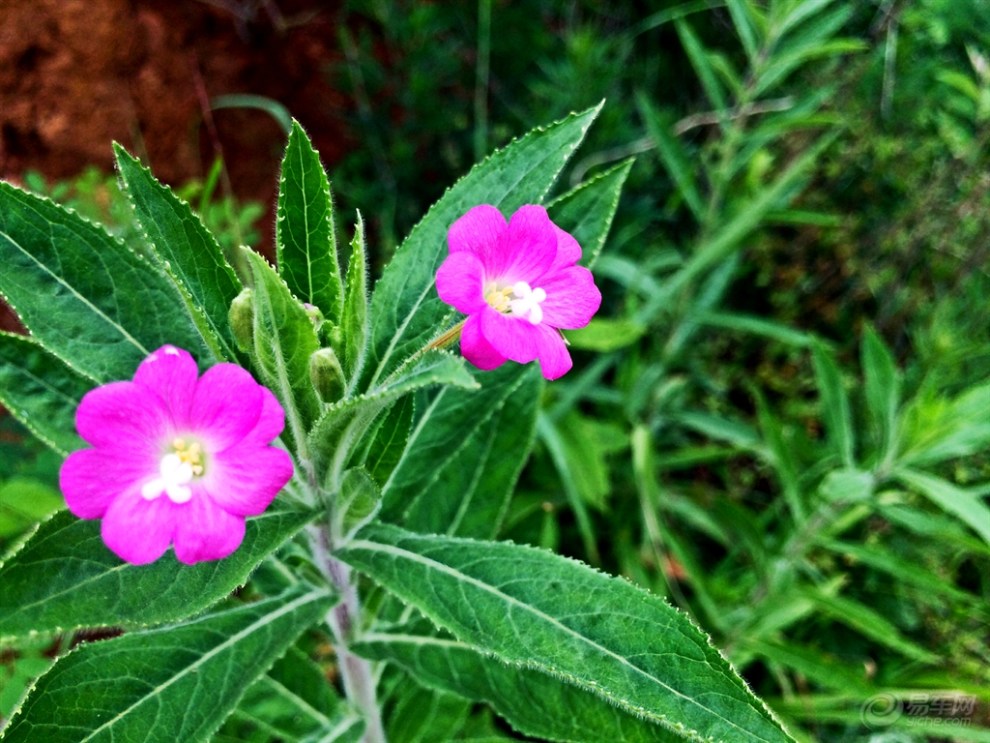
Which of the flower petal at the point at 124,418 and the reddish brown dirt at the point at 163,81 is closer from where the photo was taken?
the flower petal at the point at 124,418

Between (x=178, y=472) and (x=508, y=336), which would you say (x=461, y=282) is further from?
(x=178, y=472)

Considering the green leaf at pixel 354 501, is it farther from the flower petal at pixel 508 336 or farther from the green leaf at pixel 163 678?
the flower petal at pixel 508 336

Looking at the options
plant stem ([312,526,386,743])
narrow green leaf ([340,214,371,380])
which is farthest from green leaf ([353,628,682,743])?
narrow green leaf ([340,214,371,380])

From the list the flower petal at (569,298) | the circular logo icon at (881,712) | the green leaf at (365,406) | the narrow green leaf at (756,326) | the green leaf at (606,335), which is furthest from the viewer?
the narrow green leaf at (756,326)

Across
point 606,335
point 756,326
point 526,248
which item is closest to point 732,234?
point 756,326

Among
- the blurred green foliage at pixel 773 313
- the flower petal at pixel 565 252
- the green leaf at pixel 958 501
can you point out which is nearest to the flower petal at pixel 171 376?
the flower petal at pixel 565 252
